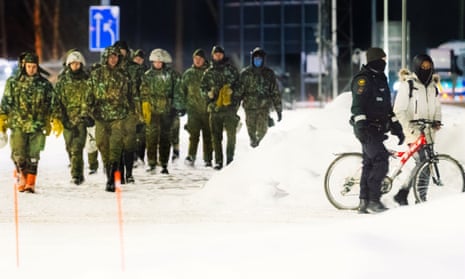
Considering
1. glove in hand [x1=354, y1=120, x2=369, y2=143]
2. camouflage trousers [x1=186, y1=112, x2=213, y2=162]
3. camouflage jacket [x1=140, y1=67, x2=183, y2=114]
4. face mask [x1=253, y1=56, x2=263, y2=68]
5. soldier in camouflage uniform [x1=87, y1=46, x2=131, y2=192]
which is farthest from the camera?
camouflage trousers [x1=186, y1=112, x2=213, y2=162]

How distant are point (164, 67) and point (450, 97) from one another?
43.0 metres

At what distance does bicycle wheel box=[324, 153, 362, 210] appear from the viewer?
439 inches

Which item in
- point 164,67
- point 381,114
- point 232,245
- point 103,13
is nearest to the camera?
point 232,245

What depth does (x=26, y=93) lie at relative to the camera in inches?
522

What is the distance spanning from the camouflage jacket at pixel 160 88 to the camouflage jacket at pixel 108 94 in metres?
2.48

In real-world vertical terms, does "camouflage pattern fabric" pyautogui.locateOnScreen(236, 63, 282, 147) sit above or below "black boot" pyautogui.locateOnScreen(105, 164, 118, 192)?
above

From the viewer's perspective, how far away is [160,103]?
54.2ft

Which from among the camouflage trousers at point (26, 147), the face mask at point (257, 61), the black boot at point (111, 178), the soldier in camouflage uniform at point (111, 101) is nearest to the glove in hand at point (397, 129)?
the soldier in camouflage uniform at point (111, 101)

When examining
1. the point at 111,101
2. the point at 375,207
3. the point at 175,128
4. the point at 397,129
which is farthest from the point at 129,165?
the point at 397,129

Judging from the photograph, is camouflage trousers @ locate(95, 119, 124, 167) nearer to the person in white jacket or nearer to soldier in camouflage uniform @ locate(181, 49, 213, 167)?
soldier in camouflage uniform @ locate(181, 49, 213, 167)

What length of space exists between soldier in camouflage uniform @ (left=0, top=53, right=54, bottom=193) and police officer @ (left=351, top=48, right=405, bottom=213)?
4512mm

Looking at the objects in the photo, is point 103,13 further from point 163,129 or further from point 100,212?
point 100,212

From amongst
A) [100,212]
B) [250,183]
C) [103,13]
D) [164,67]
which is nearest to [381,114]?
[250,183]

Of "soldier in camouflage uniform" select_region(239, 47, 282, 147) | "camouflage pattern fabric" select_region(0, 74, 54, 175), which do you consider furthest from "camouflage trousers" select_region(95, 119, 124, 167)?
"soldier in camouflage uniform" select_region(239, 47, 282, 147)
